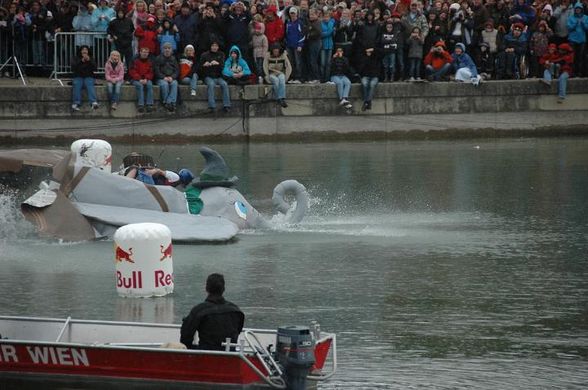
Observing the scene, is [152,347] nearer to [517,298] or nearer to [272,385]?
[272,385]

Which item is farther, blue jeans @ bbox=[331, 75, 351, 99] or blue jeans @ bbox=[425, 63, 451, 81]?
blue jeans @ bbox=[425, 63, 451, 81]

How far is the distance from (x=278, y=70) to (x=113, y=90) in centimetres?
400

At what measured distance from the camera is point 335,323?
15.8 meters

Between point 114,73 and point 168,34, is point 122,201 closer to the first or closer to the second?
point 114,73

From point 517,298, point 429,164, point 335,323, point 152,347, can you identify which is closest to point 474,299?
point 517,298

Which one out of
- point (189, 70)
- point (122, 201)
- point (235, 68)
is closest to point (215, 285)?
point (122, 201)

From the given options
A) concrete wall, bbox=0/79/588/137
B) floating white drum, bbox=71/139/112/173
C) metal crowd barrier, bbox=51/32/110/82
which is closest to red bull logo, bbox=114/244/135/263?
floating white drum, bbox=71/139/112/173

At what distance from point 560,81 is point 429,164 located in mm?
7334

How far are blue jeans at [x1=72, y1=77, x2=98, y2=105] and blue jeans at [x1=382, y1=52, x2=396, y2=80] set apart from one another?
7.20m

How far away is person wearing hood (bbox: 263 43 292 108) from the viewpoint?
36094mm

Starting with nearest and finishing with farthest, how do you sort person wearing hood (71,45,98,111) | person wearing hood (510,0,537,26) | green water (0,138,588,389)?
1. green water (0,138,588,389)
2. person wearing hood (71,45,98,111)
3. person wearing hood (510,0,537,26)

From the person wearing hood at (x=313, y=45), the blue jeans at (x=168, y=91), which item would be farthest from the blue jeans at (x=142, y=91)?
the person wearing hood at (x=313, y=45)

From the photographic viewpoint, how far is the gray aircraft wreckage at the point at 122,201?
21109 mm

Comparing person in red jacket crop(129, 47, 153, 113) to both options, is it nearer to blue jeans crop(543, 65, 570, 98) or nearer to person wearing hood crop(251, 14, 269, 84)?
person wearing hood crop(251, 14, 269, 84)
